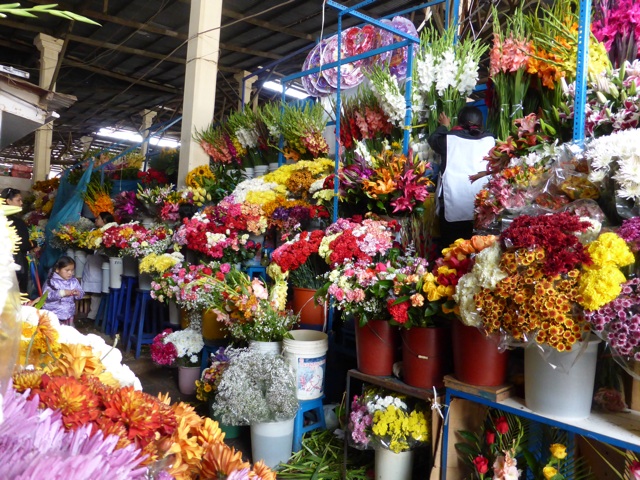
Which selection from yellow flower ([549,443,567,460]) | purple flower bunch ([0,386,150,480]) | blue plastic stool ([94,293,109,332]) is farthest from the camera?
blue plastic stool ([94,293,109,332])

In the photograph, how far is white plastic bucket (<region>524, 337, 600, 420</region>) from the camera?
5.71 feet

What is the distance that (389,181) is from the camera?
302cm

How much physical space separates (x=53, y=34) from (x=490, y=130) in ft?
26.3

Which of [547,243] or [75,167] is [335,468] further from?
[75,167]

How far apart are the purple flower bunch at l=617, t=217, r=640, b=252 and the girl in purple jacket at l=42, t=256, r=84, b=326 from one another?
170 inches

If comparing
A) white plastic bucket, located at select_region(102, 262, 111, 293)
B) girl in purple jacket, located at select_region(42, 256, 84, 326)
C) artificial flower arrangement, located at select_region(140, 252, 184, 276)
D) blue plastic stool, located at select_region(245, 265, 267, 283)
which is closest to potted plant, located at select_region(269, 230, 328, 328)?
blue plastic stool, located at select_region(245, 265, 267, 283)

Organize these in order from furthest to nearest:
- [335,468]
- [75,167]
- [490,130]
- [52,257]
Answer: [75,167]
[52,257]
[490,130]
[335,468]

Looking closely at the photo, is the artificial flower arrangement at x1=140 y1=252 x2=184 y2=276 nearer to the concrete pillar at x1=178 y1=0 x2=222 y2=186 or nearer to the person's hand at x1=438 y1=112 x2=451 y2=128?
the concrete pillar at x1=178 y1=0 x2=222 y2=186

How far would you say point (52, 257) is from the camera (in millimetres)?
6762

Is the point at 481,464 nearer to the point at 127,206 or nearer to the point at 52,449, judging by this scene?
the point at 52,449

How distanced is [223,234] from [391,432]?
7.12 feet

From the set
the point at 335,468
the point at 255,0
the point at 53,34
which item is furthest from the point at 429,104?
the point at 53,34

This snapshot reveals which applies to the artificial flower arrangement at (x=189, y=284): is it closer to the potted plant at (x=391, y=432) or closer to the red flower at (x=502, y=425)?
the potted plant at (x=391, y=432)

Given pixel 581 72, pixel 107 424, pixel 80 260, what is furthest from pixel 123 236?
pixel 107 424
